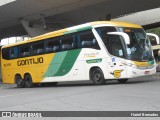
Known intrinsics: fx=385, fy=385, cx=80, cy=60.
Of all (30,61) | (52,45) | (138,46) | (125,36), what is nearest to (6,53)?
(30,61)

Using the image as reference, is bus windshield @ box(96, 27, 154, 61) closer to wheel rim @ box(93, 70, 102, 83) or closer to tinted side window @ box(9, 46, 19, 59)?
wheel rim @ box(93, 70, 102, 83)

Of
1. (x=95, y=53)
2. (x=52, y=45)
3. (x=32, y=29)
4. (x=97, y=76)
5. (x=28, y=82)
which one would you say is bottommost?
(x=28, y=82)

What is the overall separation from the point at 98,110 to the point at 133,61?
8.21 m

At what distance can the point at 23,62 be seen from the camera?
2388cm

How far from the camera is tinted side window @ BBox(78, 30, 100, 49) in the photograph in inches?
Result: 733

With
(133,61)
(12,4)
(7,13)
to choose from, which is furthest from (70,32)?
(7,13)

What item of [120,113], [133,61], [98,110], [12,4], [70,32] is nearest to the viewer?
[120,113]

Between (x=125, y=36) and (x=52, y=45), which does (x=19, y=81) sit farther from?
(x=125, y=36)

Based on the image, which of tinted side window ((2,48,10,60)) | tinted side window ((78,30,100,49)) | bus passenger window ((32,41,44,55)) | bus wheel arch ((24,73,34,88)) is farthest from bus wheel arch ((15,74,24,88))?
tinted side window ((78,30,100,49))

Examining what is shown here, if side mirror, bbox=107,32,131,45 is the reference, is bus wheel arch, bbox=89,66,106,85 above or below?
below

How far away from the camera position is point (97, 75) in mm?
18922

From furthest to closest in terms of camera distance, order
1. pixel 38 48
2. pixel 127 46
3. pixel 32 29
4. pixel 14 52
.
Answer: pixel 32 29, pixel 14 52, pixel 38 48, pixel 127 46

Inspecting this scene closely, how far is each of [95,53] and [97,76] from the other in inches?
45.9

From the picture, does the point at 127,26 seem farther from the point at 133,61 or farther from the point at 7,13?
the point at 7,13
